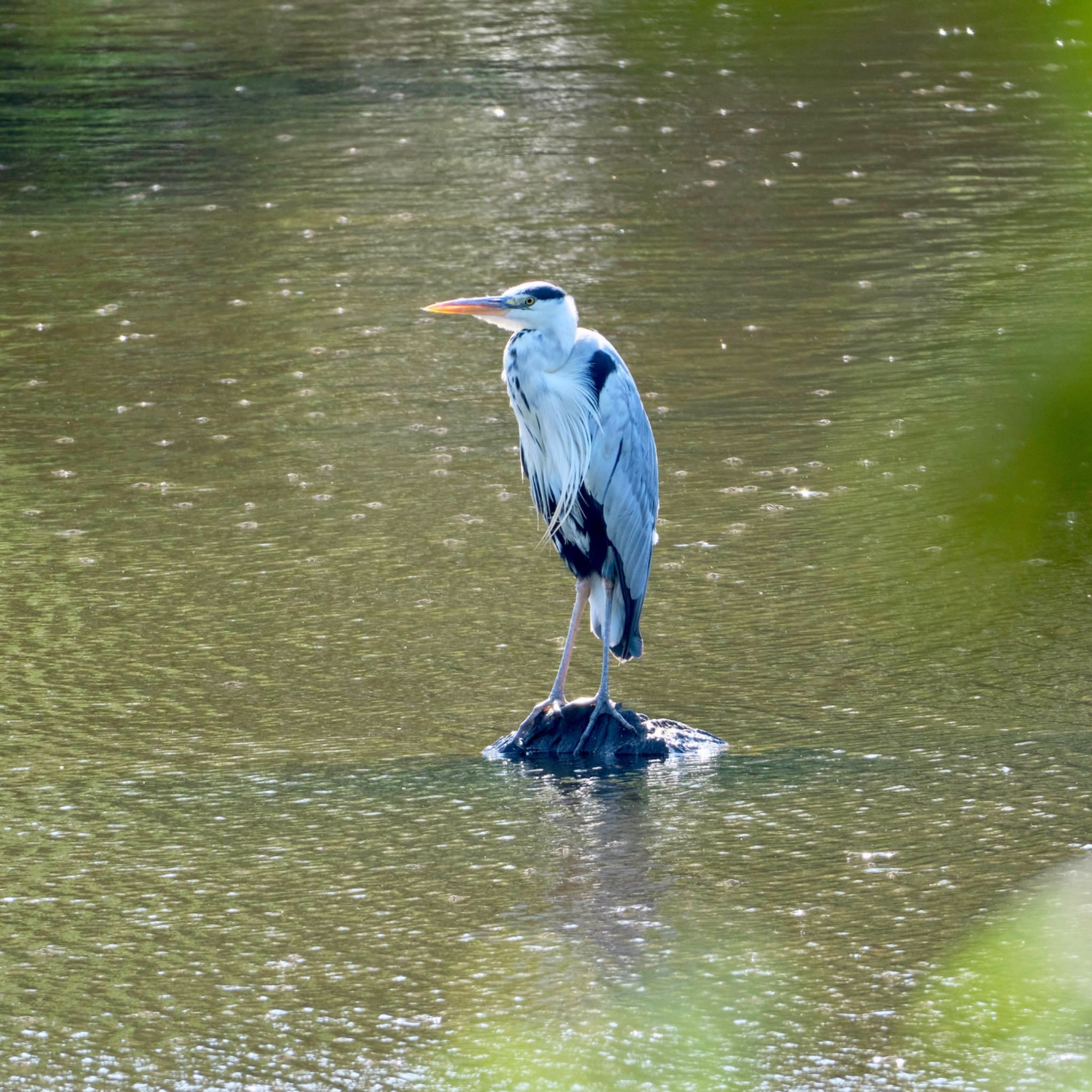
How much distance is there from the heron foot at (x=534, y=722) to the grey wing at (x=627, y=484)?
311 millimetres

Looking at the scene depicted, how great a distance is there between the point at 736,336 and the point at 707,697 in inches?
164

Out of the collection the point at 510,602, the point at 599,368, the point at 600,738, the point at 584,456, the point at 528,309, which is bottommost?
the point at 510,602

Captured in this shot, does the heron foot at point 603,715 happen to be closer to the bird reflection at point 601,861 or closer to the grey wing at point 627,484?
the bird reflection at point 601,861

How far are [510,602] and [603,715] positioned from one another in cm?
126

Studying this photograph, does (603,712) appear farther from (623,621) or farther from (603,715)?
(623,621)

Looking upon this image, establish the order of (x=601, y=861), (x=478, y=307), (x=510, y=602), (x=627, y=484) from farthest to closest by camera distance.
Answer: (x=510, y=602)
(x=627, y=484)
(x=478, y=307)
(x=601, y=861)

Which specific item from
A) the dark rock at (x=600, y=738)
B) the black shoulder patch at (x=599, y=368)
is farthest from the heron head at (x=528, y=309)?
the dark rock at (x=600, y=738)

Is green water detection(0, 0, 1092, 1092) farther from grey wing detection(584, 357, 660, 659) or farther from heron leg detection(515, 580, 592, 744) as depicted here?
grey wing detection(584, 357, 660, 659)

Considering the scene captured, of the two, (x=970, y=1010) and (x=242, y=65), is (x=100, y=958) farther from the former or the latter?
(x=242, y=65)

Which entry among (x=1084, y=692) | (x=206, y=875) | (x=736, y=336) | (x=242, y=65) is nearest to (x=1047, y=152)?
(x=736, y=336)

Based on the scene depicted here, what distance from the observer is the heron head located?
5141 mm

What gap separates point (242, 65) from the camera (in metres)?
16.8

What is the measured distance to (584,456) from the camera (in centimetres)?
533

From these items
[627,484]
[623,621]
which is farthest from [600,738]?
[627,484]
